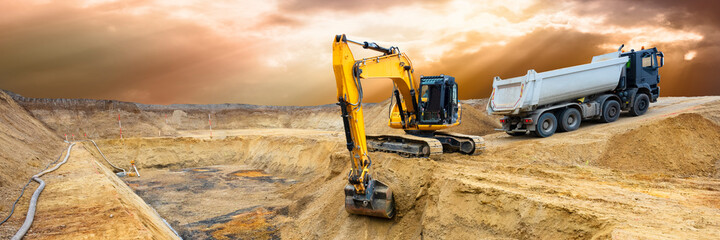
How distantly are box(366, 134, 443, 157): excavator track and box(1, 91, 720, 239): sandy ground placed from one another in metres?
0.53

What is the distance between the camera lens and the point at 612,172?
8273 mm

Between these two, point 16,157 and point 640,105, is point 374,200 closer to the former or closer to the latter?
point 16,157

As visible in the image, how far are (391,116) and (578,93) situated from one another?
6.98m

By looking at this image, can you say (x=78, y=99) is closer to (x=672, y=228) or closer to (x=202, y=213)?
(x=202, y=213)

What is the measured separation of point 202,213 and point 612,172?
10673mm

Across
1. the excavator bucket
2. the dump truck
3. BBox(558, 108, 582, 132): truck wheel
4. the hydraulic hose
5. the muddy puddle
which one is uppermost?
the dump truck

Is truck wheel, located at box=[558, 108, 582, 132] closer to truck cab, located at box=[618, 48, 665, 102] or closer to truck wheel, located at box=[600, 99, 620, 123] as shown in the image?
truck wheel, located at box=[600, 99, 620, 123]

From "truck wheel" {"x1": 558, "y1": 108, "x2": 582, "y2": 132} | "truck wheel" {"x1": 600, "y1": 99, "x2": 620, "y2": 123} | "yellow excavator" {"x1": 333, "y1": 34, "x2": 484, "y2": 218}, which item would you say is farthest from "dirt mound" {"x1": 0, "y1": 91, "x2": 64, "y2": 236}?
"truck wheel" {"x1": 600, "y1": 99, "x2": 620, "y2": 123}

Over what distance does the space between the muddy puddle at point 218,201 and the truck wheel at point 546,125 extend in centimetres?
893

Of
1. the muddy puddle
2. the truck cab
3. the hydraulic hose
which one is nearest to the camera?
the hydraulic hose

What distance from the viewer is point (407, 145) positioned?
1076 cm

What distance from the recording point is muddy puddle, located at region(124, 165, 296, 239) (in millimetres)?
9422

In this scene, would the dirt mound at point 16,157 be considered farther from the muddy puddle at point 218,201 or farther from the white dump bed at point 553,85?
the white dump bed at point 553,85

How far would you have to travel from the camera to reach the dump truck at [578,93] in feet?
41.7
